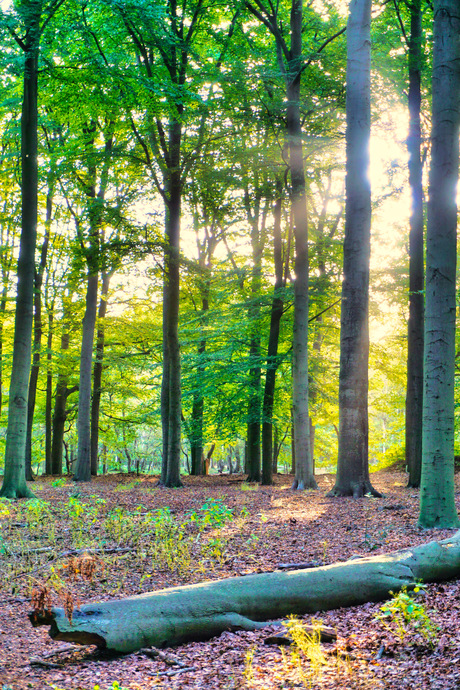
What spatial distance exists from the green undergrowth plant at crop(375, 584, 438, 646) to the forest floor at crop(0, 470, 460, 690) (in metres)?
0.02

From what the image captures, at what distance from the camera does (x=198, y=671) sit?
2.96 m

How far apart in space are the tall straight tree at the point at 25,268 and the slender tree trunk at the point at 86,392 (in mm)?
4704

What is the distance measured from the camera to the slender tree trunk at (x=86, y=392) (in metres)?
15.5

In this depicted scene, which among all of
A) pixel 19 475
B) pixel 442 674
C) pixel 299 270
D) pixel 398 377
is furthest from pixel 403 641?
pixel 398 377

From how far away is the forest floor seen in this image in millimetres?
2816

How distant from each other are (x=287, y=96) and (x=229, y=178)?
2.48 meters

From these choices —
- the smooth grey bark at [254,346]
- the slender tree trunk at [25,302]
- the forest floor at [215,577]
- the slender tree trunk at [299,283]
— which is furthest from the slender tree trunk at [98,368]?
the forest floor at [215,577]

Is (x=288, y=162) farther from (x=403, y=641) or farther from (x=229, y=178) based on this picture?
(x=403, y=641)

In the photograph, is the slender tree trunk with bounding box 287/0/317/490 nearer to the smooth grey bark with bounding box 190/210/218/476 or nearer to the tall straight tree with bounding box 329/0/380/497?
the smooth grey bark with bounding box 190/210/218/476

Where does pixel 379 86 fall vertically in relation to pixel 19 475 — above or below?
above

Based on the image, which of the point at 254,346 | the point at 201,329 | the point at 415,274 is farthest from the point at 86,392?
the point at 415,274

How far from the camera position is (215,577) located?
470 cm

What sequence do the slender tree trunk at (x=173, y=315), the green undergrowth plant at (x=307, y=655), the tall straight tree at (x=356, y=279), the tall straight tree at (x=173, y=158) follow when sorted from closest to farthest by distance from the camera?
the green undergrowth plant at (x=307, y=655)
the tall straight tree at (x=356, y=279)
the tall straight tree at (x=173, y=158)
the slender tree trunk at (x=173, y=315)

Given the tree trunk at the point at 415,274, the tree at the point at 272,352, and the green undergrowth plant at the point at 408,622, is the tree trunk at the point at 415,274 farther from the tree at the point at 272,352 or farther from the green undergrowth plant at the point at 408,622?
the green undergrowth plant at the point at 408,622
